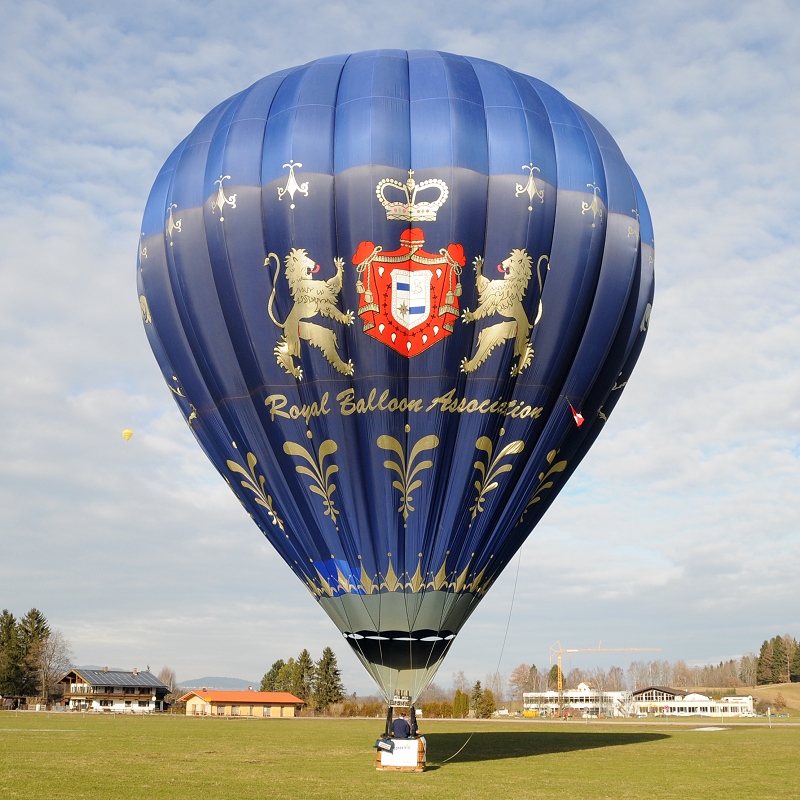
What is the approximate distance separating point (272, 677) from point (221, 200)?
324 feet

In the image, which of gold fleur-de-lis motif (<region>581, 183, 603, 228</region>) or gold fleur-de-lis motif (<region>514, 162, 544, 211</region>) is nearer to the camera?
gold fleur-de-lis motif (<region>514, 162, 544, 211</region>)

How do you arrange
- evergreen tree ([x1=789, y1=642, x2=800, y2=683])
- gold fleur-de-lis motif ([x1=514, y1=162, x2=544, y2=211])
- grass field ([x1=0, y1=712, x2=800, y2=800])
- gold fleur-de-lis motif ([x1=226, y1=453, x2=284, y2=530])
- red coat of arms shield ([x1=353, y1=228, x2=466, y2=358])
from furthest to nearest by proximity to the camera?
evergreen tree ([x1=789, y1=642, x2=800, y2=683])
gold fleur-de-lis motif ([x1=226, y1=453, x2=284, y2=530])
gold fleur-de-lis motif ([x1=514, y1=162, x2=544, y2=211])
red coat of arms shield ([x1=353, y1=228, x2=466, y2=358])
grass field ([x1=0, y1=712, x2=800, y2=800])

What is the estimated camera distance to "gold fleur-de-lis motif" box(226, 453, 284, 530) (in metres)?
18.1

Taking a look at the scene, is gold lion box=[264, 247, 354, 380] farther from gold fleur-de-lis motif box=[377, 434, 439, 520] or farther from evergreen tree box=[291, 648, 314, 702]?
evergreen tree box=[291, 648, 314, 702]

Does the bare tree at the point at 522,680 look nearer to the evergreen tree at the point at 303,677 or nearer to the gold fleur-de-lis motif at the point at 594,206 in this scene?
the evergreen tree at the point at 303,677

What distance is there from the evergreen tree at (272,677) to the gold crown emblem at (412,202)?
316 feet

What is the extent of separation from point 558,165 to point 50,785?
45.8 feet

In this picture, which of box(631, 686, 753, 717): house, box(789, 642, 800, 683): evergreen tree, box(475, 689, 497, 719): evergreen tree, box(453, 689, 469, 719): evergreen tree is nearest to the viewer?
box(453, 689, 469, 719): evergreen tree

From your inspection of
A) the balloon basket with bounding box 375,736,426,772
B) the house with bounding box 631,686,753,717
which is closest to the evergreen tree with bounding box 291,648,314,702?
the house with bounding box 631,686,753,717

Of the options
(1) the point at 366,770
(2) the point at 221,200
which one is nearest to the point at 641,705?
(1) the point at 366,770

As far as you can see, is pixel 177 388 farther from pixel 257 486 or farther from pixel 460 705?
pixel 460 705

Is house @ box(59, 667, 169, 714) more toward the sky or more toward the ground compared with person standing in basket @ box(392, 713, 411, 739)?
more toward the ground

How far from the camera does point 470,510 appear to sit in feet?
Answer: 56.7

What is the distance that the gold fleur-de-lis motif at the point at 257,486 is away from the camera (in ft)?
59.4
